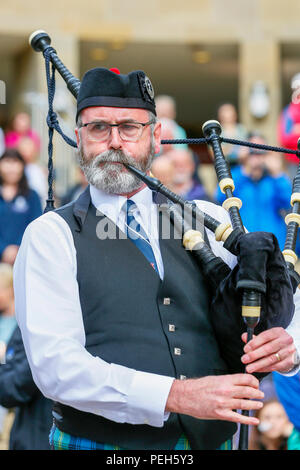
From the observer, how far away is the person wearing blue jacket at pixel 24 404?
393cm

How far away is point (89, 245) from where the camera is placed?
249 cm

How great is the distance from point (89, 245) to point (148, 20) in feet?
28.6

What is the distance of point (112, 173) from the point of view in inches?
101

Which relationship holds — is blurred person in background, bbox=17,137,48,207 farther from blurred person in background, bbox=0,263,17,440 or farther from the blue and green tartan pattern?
the blue and green tartan pattern

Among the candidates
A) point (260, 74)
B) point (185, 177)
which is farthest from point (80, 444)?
point (260, 74)

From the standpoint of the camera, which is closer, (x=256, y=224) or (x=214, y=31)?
(x=256, y=224)

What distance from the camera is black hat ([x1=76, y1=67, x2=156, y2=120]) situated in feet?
8.47

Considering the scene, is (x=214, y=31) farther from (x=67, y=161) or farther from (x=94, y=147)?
(x=94, y=147)

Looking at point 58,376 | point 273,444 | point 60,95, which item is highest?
point 60,95

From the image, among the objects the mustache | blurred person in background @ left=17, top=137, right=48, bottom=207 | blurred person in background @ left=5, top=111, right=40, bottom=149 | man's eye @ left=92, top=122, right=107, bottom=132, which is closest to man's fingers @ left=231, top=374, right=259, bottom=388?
the mustache

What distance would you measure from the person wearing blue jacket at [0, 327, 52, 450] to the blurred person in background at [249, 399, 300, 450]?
1236 mm

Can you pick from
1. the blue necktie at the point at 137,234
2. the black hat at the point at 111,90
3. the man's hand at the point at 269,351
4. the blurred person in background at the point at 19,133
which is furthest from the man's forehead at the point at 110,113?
the blurred person in background at the point at 19,133

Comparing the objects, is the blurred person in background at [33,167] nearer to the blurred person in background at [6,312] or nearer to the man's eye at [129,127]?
the blurred person in background at [6,312]
